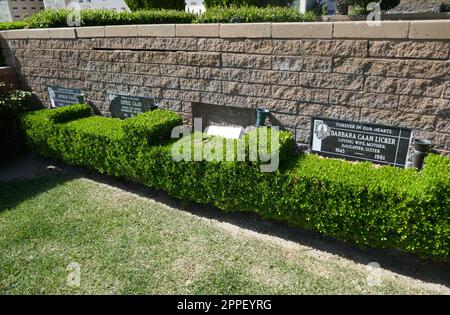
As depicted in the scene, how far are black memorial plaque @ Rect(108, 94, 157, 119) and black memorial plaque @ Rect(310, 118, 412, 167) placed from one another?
3.04m

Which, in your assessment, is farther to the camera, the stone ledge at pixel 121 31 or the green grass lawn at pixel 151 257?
the stone ledge at pixel 121 31

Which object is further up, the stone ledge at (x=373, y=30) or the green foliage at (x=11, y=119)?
the stone ledge at (x=373, y=30)

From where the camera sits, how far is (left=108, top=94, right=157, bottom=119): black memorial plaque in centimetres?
625

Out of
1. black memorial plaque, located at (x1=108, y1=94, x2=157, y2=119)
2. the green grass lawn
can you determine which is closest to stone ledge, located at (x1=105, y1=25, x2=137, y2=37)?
black memorial plaque, located at (x1=108, y1=94, x2=157, y2=119)

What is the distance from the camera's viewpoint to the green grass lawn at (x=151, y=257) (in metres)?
3.64

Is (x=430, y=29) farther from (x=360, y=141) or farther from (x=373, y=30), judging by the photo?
(x=360, y=141)

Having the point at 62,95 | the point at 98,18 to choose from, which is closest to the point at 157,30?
the point at 98,18

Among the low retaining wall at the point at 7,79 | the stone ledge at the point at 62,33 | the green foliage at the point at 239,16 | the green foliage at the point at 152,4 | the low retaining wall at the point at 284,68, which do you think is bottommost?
the low retaining wall at the point at 7,79

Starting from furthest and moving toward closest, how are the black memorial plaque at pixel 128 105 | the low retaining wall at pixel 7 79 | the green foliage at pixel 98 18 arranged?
the low retaining wall at pixel 7 79, the green foliage at pixel 98 18, the black memorial plaque at pixel 128 105

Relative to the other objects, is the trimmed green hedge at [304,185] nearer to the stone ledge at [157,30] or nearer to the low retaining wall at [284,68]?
the low retaining wall at [284,68]

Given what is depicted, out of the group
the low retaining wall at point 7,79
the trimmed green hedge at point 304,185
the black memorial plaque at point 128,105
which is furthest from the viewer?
the low retaining wall at point 7,79

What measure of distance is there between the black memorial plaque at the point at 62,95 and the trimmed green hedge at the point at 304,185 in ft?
5.26

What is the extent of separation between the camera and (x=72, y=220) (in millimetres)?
4926

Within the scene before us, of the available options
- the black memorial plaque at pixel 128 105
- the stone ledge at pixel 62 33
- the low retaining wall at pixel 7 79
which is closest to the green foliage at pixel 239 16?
the black memorial plaque at pixel 128 105
